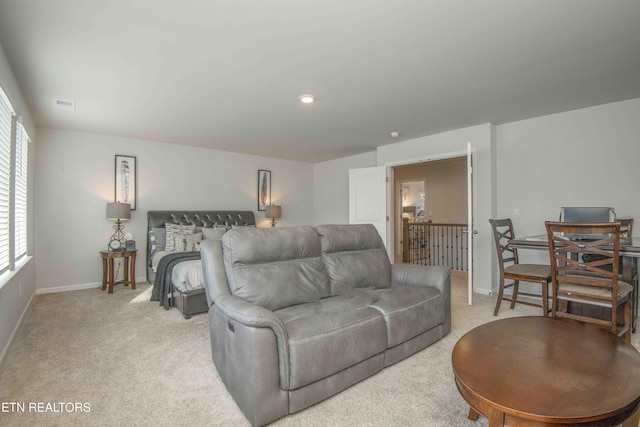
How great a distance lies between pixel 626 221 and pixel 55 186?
Answer: 7277 mm

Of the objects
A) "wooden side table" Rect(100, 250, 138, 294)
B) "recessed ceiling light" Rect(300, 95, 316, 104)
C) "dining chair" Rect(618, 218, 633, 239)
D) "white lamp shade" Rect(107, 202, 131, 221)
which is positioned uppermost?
"recessed ceiling light" Rect(300, 95, 316, 104)

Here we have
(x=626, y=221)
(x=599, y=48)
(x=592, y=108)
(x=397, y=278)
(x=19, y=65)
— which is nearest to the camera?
(x=599, y=48)

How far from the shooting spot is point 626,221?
347 centimetres

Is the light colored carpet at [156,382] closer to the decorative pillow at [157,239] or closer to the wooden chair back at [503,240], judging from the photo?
the wooden chair back at [503,240]

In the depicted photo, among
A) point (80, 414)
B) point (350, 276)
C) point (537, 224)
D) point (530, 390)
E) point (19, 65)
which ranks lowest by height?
point (80, 414)

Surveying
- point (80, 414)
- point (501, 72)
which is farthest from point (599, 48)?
point (80, 414)

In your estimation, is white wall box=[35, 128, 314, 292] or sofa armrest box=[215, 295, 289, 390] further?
white wall box=[35, 128, 314, 292]

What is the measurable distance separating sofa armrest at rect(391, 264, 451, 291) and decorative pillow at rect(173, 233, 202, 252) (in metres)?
3.11

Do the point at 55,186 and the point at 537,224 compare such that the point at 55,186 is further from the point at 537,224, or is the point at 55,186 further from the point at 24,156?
the point at 537,224

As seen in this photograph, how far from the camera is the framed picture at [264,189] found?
6.73m

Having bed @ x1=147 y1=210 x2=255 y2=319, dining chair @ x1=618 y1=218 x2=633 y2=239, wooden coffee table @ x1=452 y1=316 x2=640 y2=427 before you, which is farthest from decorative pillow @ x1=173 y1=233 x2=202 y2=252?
dining chair @ x1=618 y1=218 x2=633 y2=239

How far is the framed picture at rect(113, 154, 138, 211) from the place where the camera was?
16.7ft

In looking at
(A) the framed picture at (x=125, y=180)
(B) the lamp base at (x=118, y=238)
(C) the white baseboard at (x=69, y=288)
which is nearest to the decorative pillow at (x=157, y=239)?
(B) the lamp base at (x=118, y=238)

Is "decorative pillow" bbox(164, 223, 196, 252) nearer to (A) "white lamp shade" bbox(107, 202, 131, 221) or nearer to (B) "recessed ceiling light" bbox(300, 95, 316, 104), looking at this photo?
(A) "white lamp shade" bbox(107, 202, 131, 221)
